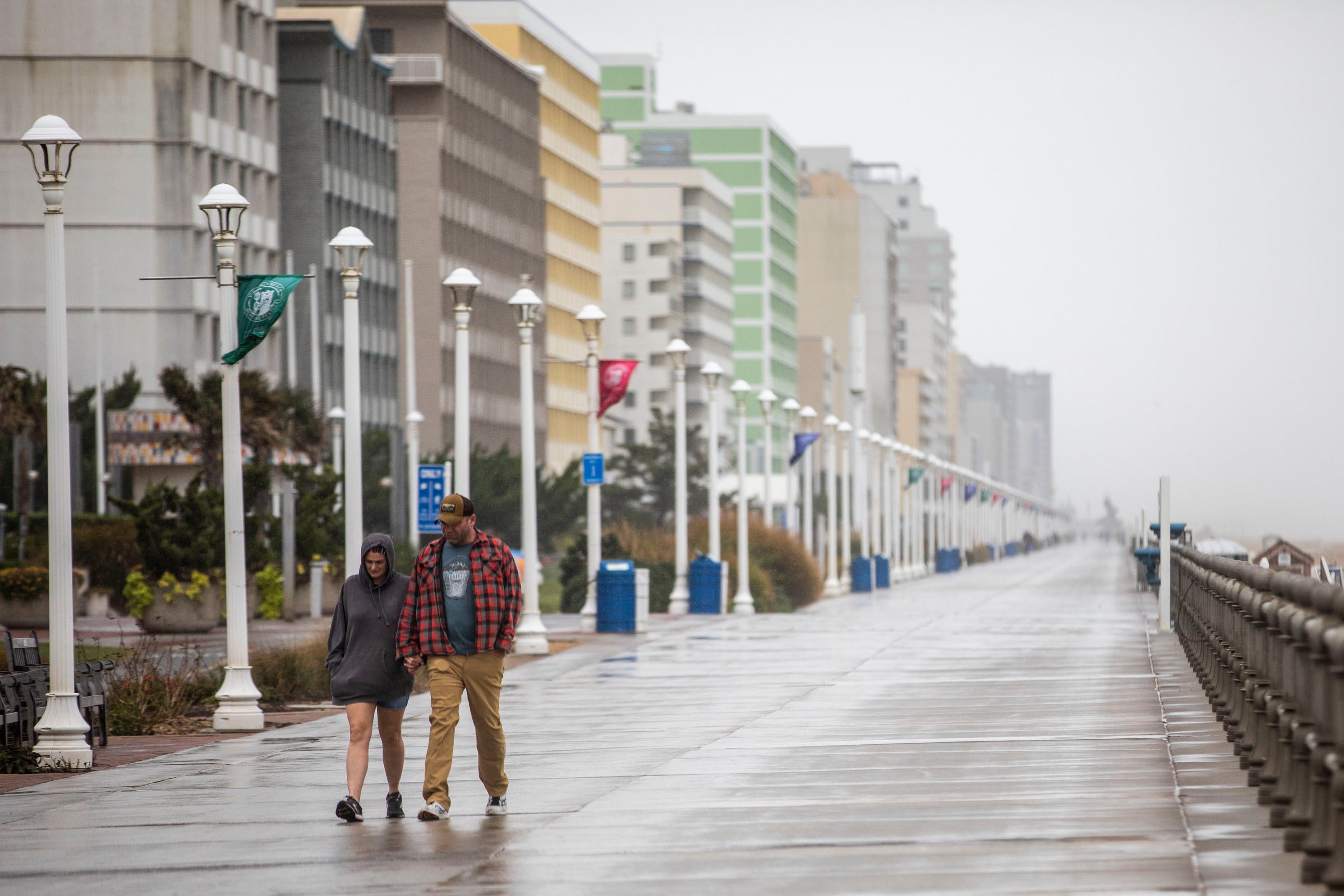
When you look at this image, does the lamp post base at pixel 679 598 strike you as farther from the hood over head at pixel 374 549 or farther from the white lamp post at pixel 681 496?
the hood over head at pixel 374 549

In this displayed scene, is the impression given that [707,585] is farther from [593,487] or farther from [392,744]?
[392,744]

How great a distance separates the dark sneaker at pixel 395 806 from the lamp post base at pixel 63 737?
463 cm

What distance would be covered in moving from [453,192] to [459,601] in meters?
94.3

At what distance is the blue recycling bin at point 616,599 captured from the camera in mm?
37781

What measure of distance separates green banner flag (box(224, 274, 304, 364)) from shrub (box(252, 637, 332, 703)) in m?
4.39

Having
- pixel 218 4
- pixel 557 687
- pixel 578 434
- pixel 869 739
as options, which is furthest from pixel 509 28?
pixel 869 739

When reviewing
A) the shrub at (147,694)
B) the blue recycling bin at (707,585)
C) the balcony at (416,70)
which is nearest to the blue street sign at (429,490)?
the shrub at (147,694)

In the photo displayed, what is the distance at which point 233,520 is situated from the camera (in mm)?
21000

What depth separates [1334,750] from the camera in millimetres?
9289

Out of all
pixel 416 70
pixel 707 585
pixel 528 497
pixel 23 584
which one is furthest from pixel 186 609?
pixel 416 70

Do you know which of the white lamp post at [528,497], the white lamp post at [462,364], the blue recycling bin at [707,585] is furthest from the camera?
the blue recycling bin at [707,585]

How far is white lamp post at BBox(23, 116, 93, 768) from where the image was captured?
17.3 metres

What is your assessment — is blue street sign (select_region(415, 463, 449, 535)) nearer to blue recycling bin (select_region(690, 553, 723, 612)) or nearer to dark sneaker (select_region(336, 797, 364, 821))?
blue recycling bin (select_region(690, 553, 723, 612))

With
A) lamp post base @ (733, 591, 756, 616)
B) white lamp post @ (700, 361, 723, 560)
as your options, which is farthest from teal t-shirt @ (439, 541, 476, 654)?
white lamp post @ (700, 361, 723, 560)
